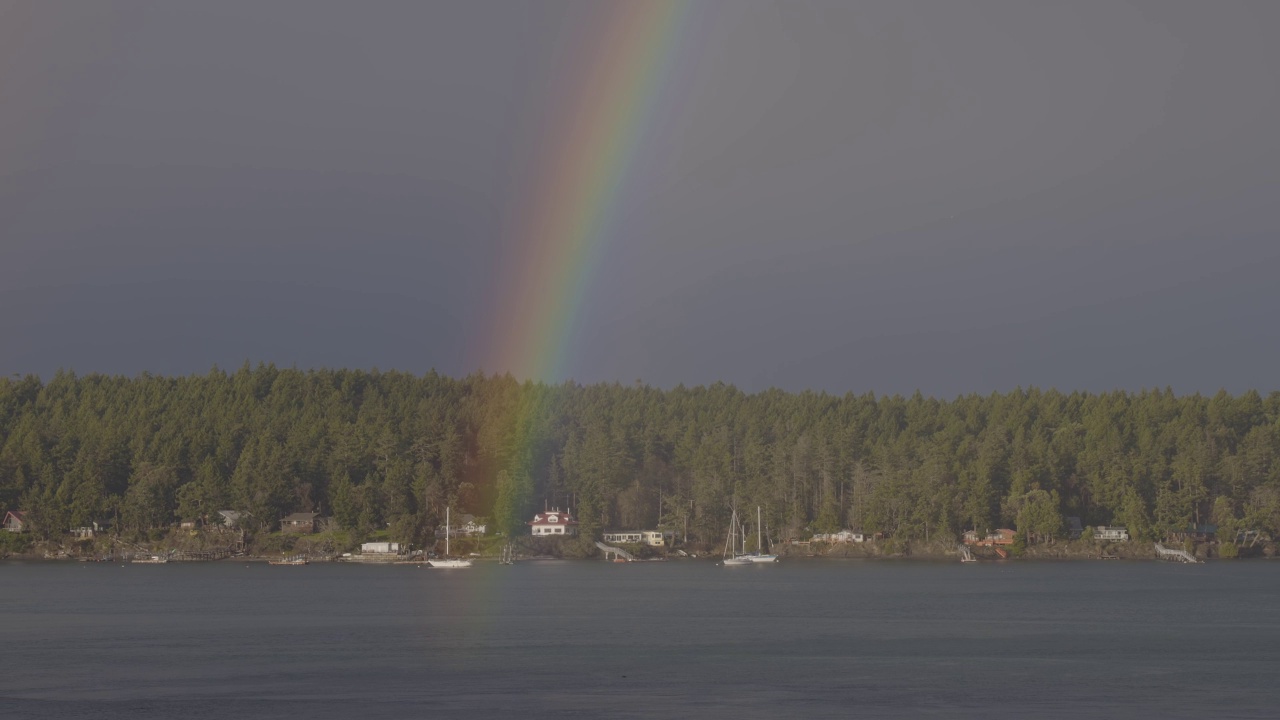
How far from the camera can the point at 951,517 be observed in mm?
147250

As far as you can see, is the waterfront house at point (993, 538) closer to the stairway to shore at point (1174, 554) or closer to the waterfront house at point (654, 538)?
the stairway to shore at point (1174, 554)

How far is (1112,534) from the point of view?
5812 inches

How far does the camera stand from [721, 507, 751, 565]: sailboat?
140 meters

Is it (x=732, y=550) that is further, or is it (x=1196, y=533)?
(x=732, y=550)

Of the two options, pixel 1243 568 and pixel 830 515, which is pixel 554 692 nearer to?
pixel 1243 568

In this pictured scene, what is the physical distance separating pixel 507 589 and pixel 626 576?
20895 millimetres

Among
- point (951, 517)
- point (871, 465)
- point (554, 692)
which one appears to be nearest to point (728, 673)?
point (554, 692)

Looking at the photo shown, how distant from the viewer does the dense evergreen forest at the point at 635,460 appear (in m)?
147

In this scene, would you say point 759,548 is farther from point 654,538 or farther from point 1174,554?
point 1174,554

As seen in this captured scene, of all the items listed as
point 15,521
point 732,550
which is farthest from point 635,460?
point 15,521

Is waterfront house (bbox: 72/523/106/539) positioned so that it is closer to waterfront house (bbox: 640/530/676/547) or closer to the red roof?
the red roof

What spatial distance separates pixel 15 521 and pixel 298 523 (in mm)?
31067

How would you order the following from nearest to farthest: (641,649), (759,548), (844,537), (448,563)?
→ (641,649)
(448,563)
(759,548)
(844,537)

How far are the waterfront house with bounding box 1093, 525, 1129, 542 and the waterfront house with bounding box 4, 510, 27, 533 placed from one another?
115m
